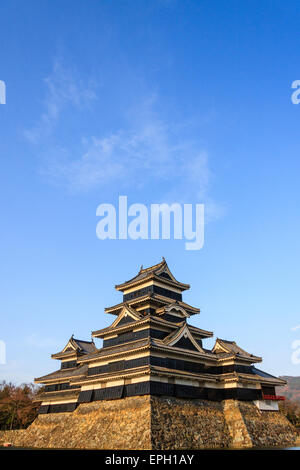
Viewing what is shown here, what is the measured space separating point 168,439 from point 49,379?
21269 mm

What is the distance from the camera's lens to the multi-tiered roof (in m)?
28.2

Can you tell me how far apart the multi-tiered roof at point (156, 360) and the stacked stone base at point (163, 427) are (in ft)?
3.15

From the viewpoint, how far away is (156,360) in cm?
2797

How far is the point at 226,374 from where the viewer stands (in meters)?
33.2

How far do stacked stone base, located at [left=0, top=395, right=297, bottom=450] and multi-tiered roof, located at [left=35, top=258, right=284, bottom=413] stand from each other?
0.96 metres

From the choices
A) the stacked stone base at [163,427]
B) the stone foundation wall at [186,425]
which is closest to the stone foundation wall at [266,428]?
the stacked stone base at [163,427]

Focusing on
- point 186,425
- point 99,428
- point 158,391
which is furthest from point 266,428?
point 99,428

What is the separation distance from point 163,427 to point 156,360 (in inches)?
192

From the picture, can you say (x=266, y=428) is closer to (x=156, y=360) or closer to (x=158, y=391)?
(x=158, y=391)

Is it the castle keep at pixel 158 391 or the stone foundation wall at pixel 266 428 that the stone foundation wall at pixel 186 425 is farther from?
the stone foundation wall at pixel 266 428

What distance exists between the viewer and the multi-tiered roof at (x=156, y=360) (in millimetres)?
28234

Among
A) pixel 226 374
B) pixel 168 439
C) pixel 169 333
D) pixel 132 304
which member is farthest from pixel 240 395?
pixel 132 304

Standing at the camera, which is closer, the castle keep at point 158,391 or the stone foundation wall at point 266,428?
the castle keep at point 158,391
